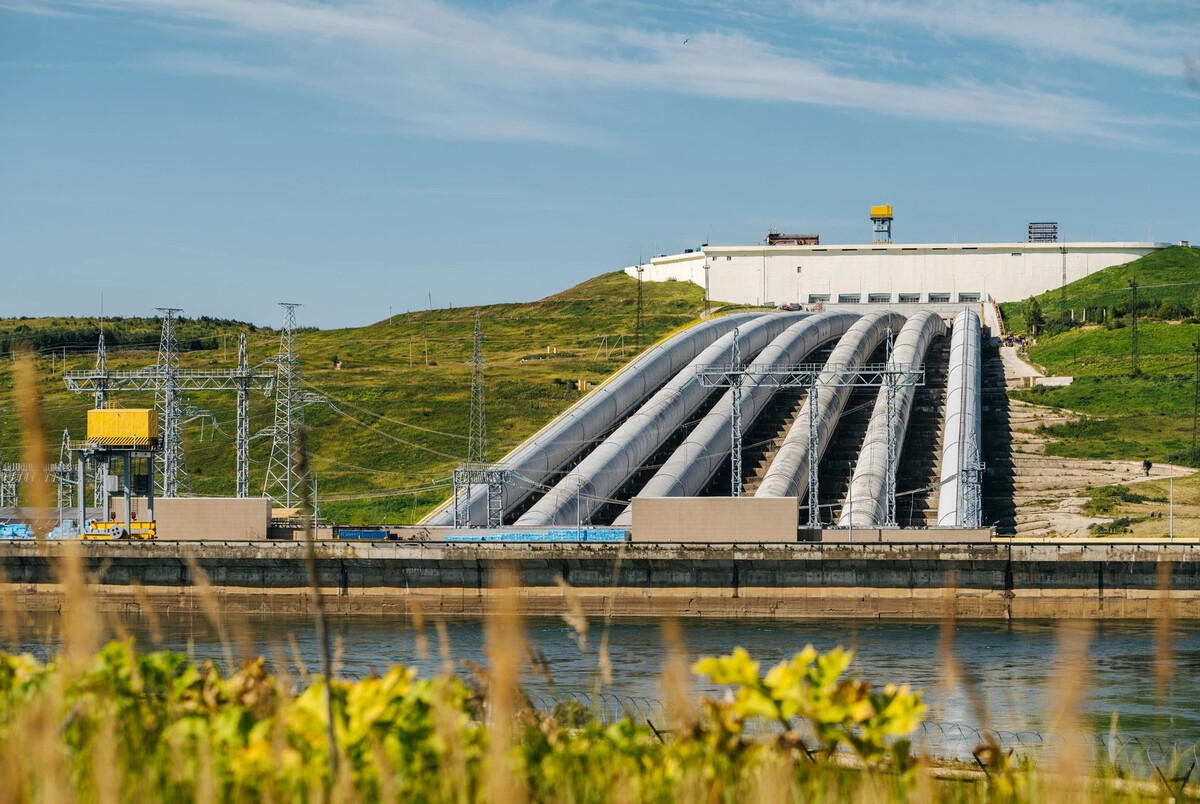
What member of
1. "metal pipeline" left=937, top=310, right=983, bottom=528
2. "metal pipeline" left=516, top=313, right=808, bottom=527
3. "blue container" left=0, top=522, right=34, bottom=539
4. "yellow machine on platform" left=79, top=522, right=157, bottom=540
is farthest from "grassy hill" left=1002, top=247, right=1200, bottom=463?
"blue container" left=0, top=522, right=34, bottom=539

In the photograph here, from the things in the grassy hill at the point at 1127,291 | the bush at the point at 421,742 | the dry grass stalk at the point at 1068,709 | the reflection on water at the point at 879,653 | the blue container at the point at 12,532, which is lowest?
the reflection on water at the point at 879,653

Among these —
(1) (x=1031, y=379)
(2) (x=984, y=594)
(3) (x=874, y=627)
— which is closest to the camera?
(3) (x=874, y=627)

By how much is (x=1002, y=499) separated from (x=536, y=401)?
4087 centimetres

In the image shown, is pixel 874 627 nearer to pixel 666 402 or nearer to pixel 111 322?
pixel 666 402

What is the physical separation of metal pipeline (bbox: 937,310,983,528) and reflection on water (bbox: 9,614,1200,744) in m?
12.3

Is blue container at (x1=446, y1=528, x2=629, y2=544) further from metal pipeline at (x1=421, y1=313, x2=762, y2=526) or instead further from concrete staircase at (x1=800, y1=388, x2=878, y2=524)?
concrete staircase at (x1=800, y1=388, x2=878, y2=524)

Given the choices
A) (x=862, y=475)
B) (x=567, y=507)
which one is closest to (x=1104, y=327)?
(x=862, y=475)

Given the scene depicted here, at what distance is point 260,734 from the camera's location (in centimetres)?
736

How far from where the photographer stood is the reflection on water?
3538 cm

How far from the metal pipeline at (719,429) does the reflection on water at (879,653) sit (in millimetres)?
17906

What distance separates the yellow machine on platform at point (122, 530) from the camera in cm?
7294

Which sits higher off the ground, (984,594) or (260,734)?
(260,734)

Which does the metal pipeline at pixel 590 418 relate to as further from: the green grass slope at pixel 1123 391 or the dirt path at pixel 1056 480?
the dirt path at pixel 1056 480

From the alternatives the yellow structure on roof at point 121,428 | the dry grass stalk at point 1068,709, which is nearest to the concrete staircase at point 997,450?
the yellow structure on roof at point 121,428
